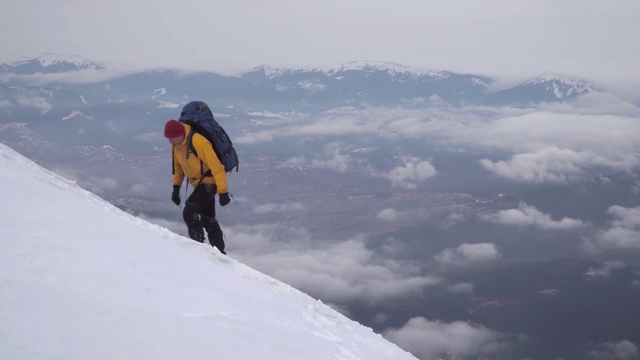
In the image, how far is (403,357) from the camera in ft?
22.4

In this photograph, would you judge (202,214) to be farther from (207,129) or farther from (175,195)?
(207,129)

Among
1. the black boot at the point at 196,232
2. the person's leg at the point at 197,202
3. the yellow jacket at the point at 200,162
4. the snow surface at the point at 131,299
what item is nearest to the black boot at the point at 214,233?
the black boot at the point at 196,232

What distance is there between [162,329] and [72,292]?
0.80m

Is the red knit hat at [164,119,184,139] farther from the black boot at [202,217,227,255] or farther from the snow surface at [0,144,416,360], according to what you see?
the black boot at [202,217,227,255]

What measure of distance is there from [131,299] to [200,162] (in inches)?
195

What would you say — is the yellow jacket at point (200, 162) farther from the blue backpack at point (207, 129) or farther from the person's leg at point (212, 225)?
the person's leg at point (212, 225)

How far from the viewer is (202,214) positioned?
32.4ft

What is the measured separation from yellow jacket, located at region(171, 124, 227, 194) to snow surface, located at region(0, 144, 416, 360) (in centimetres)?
134

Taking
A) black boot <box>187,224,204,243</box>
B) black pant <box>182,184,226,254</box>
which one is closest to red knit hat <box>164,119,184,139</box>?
black pant <box>182,184,226,254</box>

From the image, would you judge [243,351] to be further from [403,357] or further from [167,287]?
[403,357]

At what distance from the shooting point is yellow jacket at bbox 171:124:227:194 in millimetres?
8759

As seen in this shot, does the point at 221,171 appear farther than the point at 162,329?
Yes

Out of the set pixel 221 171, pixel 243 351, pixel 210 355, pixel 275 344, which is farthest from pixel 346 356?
pixel 221 171

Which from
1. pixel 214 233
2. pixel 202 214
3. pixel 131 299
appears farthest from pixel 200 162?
pixel 131 299
